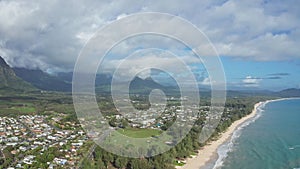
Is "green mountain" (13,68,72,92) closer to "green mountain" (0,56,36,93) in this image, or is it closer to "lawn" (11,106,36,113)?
"green mountain" (0,56,36,93)

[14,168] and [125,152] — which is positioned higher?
[125,152]

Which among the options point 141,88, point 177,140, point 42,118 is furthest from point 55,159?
point 141,88

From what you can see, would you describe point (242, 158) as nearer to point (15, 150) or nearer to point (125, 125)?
point (125, 125)

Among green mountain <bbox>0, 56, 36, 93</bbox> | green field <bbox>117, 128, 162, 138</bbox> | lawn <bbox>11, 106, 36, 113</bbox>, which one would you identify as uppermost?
green mountain <bbox>0, 56, 36, 93</bbox>

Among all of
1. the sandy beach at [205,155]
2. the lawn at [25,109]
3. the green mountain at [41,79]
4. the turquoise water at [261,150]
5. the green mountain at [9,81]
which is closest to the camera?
the sandy beach at [205,155]

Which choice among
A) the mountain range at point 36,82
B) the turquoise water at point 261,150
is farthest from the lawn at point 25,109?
the turquoise water at point 261,150

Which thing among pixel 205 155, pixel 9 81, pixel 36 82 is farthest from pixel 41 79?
pixel 205 155

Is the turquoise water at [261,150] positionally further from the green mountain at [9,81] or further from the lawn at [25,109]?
the green mountain at [9,81]

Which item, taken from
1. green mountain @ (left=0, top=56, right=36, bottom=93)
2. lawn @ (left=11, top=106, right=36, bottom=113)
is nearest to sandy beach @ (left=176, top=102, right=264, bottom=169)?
lawn @ (left=11, top=106, right=36, bottom=113)
